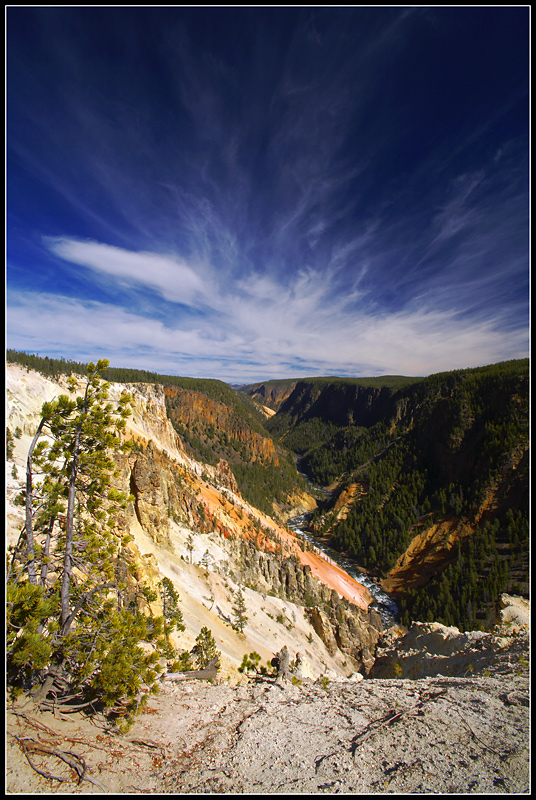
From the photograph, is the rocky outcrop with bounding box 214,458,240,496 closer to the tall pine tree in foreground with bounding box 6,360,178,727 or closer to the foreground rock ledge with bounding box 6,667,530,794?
the foreground rock ledge with bounding box 6,667,530,794

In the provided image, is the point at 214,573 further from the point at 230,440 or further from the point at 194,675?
the point at 230,440

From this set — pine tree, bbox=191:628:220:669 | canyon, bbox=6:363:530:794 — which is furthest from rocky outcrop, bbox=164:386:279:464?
pine tree, bbox=191:628:220:669

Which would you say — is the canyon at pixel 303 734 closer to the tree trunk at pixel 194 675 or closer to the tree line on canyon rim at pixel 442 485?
the tree trunk at pixel 194 675

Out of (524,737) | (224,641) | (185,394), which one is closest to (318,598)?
(224,641)

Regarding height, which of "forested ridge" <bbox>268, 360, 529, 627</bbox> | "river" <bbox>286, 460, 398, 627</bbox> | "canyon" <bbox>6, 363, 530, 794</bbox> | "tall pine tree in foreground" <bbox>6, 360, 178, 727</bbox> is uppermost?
"tall pine tree in foreground" <bbox>6, 360, 178, 727</bbox>

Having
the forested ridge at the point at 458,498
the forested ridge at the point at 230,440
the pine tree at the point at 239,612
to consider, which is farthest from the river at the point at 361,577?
the pine tree at the point at 239,612

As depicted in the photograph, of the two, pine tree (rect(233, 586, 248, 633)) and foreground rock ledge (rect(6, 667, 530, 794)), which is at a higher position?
foreground rock ledge (rect(6, 667, 530, 794))
